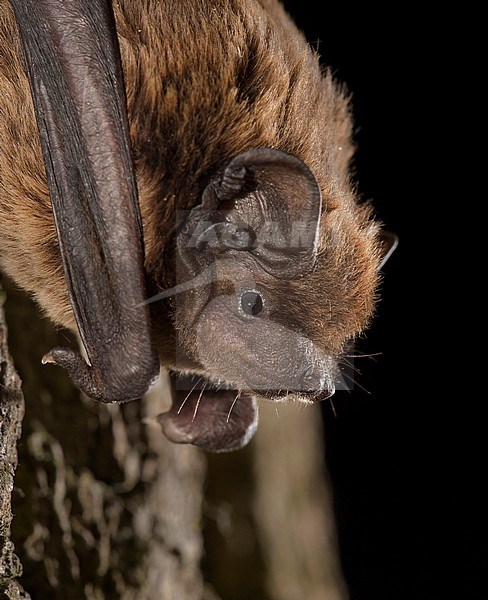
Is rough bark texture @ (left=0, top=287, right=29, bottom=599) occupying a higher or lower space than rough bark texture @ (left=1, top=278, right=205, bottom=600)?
higher

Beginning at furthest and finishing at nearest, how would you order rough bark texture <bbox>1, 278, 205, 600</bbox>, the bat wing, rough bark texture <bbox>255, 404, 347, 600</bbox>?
rough bark texture <bbox>255, 404, 347, 600</bbox>, rough bark texture <bbox>1, 278, 205, 600</bbox>, the bat wing

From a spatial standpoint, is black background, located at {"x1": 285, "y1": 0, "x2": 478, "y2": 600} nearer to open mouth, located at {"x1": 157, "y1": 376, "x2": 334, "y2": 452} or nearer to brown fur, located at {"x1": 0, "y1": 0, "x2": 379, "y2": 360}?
open mouth, located at {"x1": 157, "y1": 376, "x2": 334, "y2": 452}

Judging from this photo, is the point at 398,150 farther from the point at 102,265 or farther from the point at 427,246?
the point at 102,265

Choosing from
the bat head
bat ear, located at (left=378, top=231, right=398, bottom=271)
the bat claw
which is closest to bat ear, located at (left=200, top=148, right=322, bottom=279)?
the bat head

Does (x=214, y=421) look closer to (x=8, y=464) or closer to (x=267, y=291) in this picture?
(x=267, y=291)

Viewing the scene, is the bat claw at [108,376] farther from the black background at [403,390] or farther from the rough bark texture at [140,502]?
the black background at [403,390]

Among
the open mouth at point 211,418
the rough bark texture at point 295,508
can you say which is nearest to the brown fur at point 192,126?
the open mouth at point 211,418
